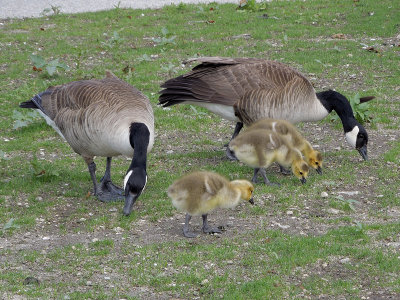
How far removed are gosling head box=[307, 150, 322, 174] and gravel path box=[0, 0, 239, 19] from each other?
9416mm

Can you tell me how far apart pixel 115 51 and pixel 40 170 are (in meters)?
5.37

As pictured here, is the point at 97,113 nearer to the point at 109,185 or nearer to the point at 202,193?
the point at 109,185

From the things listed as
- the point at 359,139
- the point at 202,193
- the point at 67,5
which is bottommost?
the point at 359,139

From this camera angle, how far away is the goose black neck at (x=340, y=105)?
8508 mm

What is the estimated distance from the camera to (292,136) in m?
7.69

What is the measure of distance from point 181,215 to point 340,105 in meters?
2.89

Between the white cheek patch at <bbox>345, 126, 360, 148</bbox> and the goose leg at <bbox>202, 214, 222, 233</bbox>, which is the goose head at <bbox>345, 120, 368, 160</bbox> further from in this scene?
the goose leg at <bbox>202, 214, 222, 233</bbox>

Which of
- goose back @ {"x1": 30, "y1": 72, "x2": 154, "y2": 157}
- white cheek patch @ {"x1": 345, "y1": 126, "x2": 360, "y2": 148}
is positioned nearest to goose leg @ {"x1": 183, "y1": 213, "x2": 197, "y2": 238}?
goose back @ {"x1": 30, "y1": 72, "x2": 154, "y2": 157}

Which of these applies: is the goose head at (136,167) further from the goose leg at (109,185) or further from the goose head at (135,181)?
the goose leg at (109,185)

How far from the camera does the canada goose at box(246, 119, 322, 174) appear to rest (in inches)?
300

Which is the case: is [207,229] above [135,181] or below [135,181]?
below

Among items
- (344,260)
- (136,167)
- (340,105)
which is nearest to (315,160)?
(340,105)

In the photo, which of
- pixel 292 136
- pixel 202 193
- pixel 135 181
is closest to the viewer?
pixel 202 193

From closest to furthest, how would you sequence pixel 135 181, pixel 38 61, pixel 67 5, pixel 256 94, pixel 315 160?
pixel 135 181, pixel 315 160, pixel 256 94, pixel 38 61, pixel 67 5
